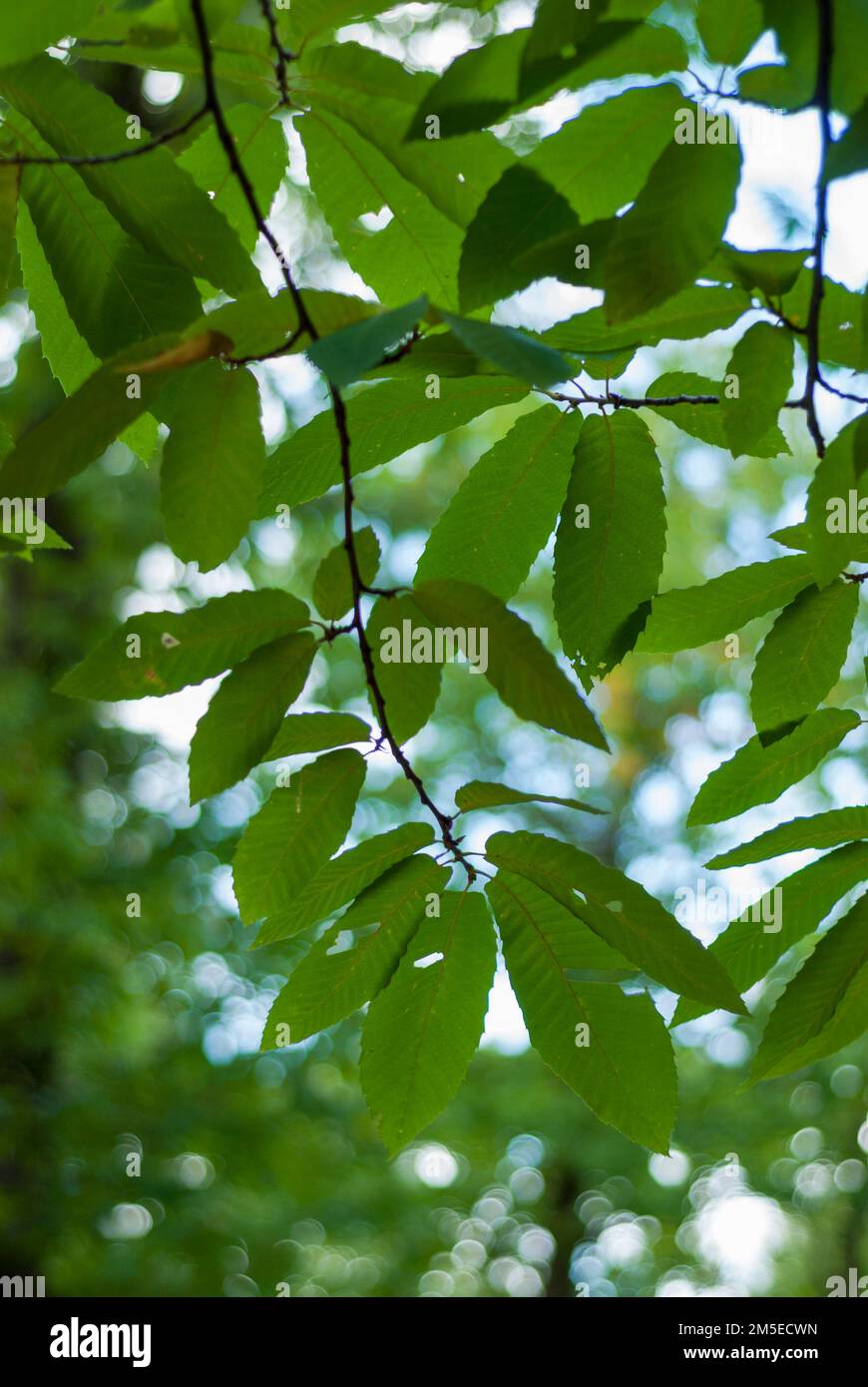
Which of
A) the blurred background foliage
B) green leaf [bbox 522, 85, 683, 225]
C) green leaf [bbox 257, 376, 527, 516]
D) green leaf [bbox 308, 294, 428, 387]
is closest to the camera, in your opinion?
green leaf [bbox 308, 294, 428, 387]

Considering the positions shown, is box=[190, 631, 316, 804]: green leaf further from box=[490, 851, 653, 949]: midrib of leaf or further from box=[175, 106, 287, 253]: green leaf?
box=[175, 106, 287, 253]: green leaf

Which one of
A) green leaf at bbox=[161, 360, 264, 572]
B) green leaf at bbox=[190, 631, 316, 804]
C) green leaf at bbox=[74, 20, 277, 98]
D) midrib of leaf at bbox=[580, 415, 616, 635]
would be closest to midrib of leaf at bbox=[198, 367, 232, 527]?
green leaf at bbox=[161, 360, 264, 572]

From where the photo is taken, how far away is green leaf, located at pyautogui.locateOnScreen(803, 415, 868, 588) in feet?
2.38

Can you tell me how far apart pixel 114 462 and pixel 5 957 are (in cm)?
231

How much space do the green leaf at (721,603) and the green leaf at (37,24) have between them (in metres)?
0.64

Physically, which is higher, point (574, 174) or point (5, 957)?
point (5, 957)

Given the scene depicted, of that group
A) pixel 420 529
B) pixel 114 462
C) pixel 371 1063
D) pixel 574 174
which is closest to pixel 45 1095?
pixel 114 462

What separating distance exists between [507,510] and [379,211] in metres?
0.29

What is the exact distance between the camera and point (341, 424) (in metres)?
0.76

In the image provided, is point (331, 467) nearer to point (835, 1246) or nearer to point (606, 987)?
point (606, 987)

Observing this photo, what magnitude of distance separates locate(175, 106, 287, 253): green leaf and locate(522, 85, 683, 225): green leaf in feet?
1.12

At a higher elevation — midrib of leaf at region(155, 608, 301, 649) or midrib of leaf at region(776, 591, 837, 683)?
midrib of leaf at region(776, 591, 837, 683)

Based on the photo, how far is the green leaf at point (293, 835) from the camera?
909mm

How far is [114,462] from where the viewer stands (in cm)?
548
